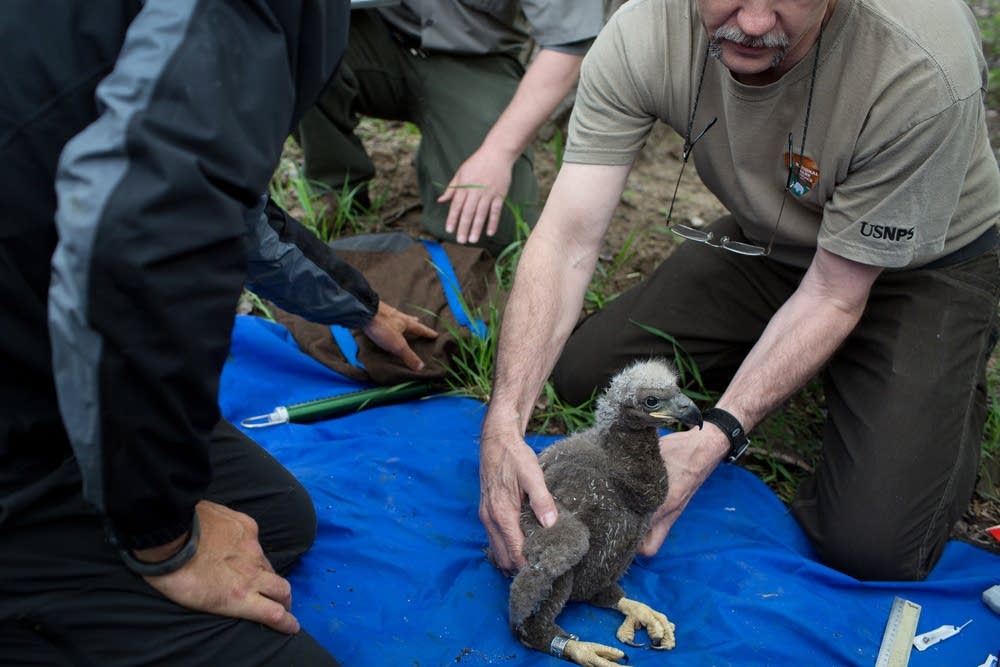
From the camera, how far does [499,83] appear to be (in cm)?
490

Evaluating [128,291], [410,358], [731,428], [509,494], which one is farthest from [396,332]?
[128,291]

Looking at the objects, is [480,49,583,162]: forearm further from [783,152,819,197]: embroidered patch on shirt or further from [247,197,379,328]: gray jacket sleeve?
[783,152,819,197]: embroidered patch on shirt

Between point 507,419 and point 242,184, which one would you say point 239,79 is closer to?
point 242,184

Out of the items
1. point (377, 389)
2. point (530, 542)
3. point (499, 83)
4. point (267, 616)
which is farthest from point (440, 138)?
point (267, 616)

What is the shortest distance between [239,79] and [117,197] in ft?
1.07

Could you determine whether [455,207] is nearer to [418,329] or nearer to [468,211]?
[468,211]

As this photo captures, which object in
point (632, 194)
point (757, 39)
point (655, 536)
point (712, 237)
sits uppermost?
point (757, 39)

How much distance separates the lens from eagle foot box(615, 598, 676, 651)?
2676 mm

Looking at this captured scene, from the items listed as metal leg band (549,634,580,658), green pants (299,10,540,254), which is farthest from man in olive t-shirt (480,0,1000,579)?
green pants (299,10,540,254)

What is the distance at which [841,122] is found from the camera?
2.72 meters

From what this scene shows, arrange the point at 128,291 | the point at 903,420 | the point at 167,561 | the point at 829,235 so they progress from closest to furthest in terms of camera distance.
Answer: the point at 128,291, the point at 167,561, the point at 829,235, the point at 903,420

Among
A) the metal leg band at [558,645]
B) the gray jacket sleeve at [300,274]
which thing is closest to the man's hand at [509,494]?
the metal leg band at [558,645]

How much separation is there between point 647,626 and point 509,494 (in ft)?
2.00

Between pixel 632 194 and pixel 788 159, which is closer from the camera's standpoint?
pixel 788 159
